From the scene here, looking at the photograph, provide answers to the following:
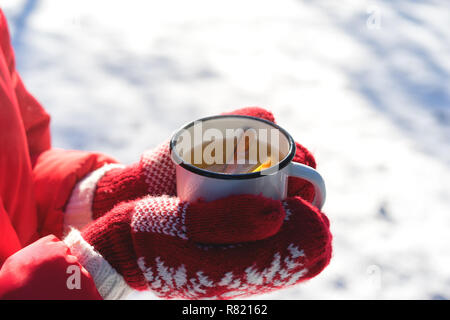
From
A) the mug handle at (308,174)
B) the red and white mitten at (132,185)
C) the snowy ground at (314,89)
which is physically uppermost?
the mug handle at (308,174)

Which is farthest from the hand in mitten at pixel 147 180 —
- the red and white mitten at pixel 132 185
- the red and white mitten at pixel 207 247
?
the red and white mitten at pixel 207 247

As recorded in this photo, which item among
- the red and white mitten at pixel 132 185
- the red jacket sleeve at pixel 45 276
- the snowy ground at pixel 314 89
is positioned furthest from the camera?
the snowy ground at pixel 314 89

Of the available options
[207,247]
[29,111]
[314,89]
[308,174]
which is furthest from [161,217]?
[314,89]

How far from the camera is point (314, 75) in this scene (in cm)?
172

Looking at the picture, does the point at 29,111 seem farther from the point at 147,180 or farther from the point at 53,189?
the point at 147,180

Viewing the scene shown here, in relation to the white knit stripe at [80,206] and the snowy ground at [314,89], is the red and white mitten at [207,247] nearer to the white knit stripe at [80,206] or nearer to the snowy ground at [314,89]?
the white knit stripe at [80,206]

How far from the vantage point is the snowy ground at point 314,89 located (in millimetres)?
1146

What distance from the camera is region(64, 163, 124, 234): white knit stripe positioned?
0.73 m

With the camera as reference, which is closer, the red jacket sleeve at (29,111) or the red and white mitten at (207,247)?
the red and white mitten at (207,247)

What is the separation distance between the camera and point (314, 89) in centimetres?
165

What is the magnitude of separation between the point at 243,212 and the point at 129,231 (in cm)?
17

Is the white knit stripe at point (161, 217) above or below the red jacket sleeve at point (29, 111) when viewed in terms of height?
below

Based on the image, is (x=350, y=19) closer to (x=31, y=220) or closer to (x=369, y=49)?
(x=369, y=49)

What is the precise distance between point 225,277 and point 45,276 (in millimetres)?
211
